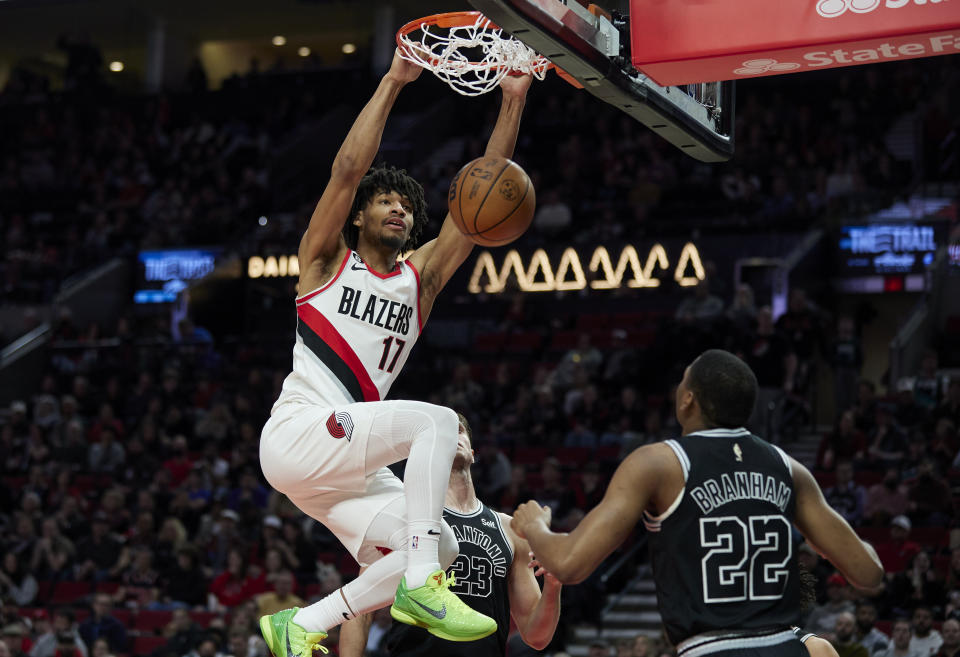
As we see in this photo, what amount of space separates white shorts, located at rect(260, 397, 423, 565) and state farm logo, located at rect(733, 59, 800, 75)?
6.75 feet

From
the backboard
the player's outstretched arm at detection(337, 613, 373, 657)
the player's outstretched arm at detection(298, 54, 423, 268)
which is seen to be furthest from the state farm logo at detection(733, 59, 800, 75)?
the player's outstretched arm at detection(337, 613, 373, 657)

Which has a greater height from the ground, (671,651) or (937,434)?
(937,434)

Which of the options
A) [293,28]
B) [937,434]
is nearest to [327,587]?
[937,434]

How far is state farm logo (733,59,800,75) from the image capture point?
562 centimetres

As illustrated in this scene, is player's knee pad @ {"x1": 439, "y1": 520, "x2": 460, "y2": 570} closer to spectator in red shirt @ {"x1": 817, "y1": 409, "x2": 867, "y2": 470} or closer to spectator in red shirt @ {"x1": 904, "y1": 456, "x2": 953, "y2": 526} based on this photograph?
spectator in red shirt @ {"x1": 904, "y1": 456, "x2": 953, "y2": 526}

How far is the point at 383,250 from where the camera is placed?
18.9ft

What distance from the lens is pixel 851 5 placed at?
537 cm

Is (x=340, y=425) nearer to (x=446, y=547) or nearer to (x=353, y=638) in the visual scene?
(x=446, y=547)

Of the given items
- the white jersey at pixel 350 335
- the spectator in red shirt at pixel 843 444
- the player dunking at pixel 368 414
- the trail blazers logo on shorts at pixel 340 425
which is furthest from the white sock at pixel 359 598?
the spectator in red shirt at pixel 843 444

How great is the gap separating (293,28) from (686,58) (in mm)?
27015

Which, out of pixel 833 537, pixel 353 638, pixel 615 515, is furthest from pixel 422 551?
pixel 833 537

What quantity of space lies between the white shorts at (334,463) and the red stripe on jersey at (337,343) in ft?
0.83

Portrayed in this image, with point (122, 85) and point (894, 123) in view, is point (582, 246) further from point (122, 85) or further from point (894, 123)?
point (122, 85)

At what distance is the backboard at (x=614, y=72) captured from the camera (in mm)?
5266
